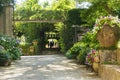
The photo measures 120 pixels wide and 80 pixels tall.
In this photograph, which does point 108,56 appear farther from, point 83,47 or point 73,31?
point 73,31

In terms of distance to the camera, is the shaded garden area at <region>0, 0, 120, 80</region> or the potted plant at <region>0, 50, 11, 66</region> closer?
the shaded garden area at <region>0, 0, 120, 80</region>

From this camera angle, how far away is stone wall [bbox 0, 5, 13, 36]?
635 inches

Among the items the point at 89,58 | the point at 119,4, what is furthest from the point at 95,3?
the point at 89,58

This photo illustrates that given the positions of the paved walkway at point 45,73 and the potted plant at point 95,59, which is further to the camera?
the potted plant at point 95,59

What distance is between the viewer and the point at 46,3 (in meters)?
24.3

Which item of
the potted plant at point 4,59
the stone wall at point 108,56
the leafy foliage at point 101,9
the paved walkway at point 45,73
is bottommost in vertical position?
the paved walkway at point 45,73

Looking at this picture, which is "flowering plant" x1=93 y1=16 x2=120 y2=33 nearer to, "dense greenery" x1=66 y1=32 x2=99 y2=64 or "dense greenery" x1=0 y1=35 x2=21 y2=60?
Result: "dense greenery" x1=66 y1=32 x2=99 y2=64

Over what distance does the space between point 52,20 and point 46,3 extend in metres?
6.53

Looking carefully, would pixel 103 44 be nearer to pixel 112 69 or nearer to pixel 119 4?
pixel 112 69

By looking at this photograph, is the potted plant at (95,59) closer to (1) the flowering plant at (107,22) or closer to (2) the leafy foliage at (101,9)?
(1) the flowering plant at (107,22)

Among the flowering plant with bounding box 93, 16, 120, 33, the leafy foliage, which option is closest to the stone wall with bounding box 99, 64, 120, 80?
the flowering plant with bounding box 93, 16, 120, 33

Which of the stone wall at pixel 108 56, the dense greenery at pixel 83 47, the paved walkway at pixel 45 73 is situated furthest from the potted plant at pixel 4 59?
the stone wall at pixel 108 56

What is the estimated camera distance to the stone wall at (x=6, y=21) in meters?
16.1

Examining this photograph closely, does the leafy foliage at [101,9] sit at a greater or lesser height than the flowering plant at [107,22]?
greater
